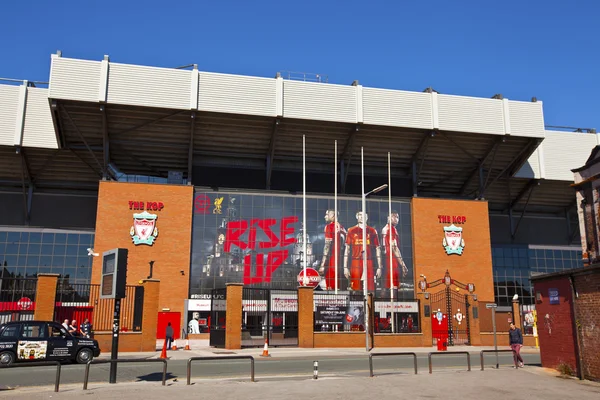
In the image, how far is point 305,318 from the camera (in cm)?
3253

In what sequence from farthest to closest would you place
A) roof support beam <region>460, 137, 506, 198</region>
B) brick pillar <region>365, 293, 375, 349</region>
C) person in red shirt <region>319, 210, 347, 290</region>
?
roof support beam <region>460, 137, 506, 198</region> → person in red shirt <region>319, 210, 347, 290</region> → brick pillar <region>365, 293, 375, 349</region>

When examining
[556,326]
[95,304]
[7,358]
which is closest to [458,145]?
[556,326]

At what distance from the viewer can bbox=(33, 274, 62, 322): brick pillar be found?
2661cm

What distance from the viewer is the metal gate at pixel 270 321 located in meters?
32.3

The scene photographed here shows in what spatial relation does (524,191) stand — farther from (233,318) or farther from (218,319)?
(233,318)

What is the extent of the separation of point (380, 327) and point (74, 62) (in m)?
31.2

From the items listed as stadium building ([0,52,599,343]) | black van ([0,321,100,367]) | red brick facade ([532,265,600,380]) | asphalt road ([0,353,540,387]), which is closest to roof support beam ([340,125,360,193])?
stadium building ([0,52,599,343])

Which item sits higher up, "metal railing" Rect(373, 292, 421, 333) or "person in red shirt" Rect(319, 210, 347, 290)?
"person in red shirt" Rect(319, 210, 347, 290)

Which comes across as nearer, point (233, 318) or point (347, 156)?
point (233, 318)

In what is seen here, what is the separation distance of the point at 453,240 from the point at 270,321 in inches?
978

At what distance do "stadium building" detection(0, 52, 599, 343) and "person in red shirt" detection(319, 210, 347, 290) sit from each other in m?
0.13

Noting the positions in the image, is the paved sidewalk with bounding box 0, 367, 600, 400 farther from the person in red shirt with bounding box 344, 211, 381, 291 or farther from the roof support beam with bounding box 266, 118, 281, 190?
the roof support beam with bounding box 266, 118, 281, 190

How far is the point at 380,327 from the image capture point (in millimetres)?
34875

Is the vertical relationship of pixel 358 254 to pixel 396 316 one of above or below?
above
